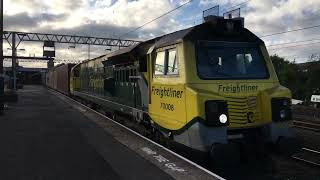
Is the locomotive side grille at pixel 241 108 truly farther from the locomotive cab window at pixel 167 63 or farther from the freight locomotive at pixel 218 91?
the locomotive cab window at pixel 167 63

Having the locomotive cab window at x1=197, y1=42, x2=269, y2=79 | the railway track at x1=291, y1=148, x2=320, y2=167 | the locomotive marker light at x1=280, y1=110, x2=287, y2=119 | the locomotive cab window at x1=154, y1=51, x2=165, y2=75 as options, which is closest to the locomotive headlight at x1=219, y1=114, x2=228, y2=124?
the locomotive cab window at x1=197, y1=42, x2=269, y2=79

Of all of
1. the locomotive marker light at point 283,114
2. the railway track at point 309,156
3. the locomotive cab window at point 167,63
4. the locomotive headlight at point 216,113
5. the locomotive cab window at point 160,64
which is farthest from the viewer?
the railway track at point 309,156

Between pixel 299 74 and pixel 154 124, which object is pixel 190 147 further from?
pixel 299 74

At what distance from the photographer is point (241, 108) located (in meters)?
9.41

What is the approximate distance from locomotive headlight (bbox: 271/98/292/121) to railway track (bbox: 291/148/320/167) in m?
2.36

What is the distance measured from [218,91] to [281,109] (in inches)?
55.1

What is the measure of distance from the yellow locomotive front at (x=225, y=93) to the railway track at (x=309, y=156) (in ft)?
8.12

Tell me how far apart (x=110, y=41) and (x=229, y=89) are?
7373 cm

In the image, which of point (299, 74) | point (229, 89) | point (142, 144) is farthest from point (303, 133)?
point (299, 74)

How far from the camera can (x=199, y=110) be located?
8914 millimetres

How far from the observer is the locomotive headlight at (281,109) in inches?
376

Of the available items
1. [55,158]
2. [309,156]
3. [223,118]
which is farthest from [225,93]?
[309,156]

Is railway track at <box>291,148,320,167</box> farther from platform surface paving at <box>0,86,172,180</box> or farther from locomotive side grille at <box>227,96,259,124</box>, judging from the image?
platform surface paving at <box>0,86,172,180</box>

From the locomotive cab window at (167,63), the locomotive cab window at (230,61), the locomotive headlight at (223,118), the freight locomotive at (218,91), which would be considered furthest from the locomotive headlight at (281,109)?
the locomotive cab window at (167,63)
